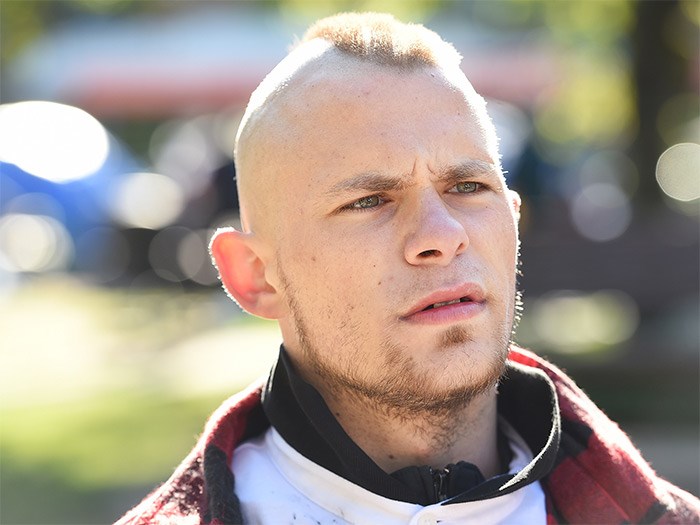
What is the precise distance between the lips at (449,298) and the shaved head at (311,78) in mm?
386

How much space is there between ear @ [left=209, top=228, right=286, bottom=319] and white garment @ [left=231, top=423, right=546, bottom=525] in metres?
0.28

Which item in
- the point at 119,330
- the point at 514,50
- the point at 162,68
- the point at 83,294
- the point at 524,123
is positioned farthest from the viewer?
the point at 162,68

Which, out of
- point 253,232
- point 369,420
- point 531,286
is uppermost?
point 253,232

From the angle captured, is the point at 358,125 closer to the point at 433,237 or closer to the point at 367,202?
the point at 367,202

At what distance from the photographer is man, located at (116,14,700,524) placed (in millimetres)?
2068

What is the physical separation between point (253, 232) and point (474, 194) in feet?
1.63

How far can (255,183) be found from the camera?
2.32m

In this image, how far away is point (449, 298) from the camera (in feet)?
6.73

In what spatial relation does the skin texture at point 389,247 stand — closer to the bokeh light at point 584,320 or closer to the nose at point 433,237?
the nose at point 433,237

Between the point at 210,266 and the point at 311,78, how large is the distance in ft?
24.7

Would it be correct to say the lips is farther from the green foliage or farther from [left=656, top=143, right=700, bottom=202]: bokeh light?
[left=656, top=143, right=700, bottom=202]: bokeh light

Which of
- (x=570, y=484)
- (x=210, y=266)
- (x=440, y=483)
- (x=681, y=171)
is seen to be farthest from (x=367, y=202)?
(x=681, y=171)

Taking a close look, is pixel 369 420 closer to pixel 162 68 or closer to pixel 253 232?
pixel 253 232

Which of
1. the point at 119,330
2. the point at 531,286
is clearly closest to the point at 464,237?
the point at 531,286
